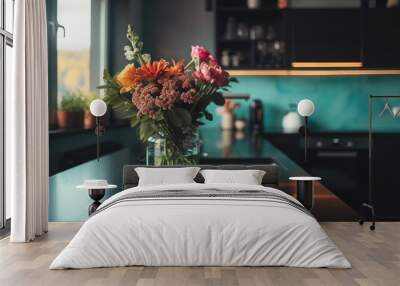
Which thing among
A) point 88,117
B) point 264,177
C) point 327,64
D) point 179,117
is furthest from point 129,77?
point 327,64

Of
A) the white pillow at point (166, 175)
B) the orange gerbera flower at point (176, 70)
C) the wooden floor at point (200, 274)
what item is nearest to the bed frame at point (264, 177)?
the white pillow at point (166, 175)

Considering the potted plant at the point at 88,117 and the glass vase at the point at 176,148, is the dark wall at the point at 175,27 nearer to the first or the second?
the potted plant at the point at 88,117

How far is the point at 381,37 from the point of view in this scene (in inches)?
316

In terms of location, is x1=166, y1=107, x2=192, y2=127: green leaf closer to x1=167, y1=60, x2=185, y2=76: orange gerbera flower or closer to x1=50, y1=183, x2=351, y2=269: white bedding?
x1=167, y1=60, x2=185, y2=76: orange gerbera flower

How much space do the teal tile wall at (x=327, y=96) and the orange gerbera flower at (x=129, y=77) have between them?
323 centimetres

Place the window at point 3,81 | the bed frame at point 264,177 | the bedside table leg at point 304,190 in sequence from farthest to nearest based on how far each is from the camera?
the bedside table leg at point 304,190 < the bed frame at point 264,177 < the window at point 3,81

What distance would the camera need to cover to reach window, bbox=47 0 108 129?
7.26m

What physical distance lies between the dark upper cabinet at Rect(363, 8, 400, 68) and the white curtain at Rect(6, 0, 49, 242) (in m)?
3.67

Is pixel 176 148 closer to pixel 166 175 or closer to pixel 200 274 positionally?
pixel 166 175

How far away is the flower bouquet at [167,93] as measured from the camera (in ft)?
16.9

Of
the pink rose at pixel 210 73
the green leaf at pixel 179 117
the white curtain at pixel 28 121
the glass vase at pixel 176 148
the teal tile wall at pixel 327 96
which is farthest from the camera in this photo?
the teal tile wall at pixel 327 96

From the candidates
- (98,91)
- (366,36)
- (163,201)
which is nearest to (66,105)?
(98,91)

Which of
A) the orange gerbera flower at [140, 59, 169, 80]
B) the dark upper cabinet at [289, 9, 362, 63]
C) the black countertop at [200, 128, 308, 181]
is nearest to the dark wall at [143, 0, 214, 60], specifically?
the dark upper cabinet at [289, 9, 362, 63]

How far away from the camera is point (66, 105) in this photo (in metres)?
7.29
